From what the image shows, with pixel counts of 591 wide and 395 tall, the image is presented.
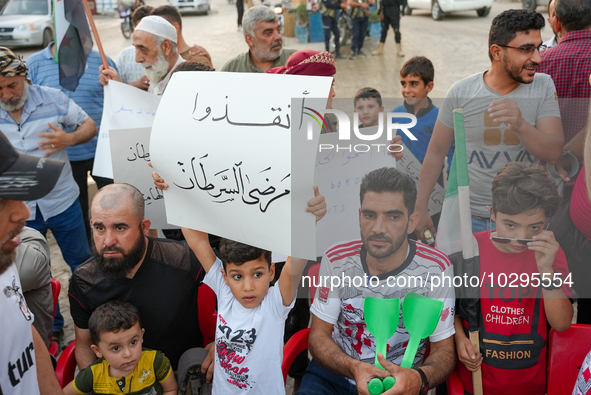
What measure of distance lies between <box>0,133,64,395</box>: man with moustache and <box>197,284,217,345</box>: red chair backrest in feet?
2.99

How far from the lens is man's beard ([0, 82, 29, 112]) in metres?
3.20

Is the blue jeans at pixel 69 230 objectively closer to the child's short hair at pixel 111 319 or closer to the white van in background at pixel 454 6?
the child's short hair at pixel 111 319

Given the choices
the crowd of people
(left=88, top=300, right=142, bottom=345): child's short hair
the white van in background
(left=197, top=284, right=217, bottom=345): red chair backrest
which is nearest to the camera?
the crowd of people

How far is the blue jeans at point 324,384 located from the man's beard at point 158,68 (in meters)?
2.27

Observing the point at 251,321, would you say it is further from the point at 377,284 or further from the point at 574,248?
the point at 574,248

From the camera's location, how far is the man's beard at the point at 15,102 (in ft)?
10.5

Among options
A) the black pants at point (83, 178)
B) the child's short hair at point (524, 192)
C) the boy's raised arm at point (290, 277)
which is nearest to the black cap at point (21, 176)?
the boy's raised arm at point (290, 277)

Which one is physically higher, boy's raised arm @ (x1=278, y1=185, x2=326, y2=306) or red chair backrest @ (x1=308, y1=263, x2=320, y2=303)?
boy's raised arm @ (x1=278, y1=185, x2=326, y2=306)

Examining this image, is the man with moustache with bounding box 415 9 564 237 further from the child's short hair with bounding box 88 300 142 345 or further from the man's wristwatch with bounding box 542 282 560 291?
the child's short hair with bounding box 88 300 142 345

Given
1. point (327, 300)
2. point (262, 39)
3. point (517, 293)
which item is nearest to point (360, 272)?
point (327, 300)

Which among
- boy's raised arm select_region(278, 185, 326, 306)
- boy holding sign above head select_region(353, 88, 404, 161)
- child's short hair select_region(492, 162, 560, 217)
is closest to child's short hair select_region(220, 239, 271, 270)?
boy's raised arm select_region(278, 185, 326, 306)

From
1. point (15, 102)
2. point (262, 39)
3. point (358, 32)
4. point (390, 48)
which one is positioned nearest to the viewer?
point (15, 102)

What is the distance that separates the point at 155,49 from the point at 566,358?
304 centimetres

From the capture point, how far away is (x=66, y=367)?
95.0 inches
